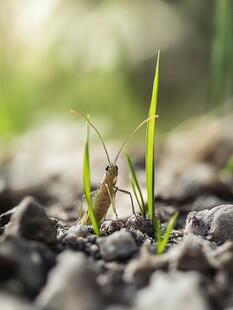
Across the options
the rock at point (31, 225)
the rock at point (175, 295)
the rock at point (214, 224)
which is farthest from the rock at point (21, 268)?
the rock at point (214, 224)

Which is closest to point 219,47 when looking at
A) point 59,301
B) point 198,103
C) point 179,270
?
point 198,103

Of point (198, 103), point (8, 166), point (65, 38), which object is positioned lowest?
point (198, 103)

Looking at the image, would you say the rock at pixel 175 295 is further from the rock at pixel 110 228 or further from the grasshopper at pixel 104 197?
the grasshopper at pixel 104 197

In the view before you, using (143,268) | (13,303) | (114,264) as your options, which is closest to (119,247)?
(114,264)

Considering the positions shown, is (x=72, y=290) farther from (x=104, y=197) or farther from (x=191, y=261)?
(x=104, y=197)

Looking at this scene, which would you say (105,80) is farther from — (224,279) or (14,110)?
(224,279)

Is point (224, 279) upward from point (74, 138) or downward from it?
upward
